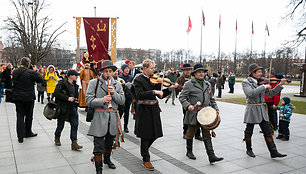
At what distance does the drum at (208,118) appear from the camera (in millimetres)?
4696

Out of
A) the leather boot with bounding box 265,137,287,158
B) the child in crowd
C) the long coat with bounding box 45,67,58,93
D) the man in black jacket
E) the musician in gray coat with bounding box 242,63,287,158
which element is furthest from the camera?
the long coat with bounding box 45,67,58,93

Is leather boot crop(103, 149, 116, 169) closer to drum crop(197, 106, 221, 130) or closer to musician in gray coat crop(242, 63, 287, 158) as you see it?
drum crop(197, 106, 221, 130)

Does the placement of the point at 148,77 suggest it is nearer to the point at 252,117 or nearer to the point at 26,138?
the point at 252,117

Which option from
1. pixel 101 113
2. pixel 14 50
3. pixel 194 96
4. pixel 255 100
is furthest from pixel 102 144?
pixel 14 50

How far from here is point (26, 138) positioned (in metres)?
6.66

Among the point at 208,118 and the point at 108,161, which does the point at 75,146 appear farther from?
the point at 208,118

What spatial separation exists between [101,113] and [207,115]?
2.01 metres

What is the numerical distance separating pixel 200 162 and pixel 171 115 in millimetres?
5589

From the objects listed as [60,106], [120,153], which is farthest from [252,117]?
[60,106]

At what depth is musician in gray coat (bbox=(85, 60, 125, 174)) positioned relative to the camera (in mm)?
4113

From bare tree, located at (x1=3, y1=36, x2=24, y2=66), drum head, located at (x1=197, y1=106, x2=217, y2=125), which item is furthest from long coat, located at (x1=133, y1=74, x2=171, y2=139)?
bare tree, located at (x1=3, y1=36, x2=24, y2=66)

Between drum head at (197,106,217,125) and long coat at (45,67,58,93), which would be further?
long coat at (45,67,58,93)

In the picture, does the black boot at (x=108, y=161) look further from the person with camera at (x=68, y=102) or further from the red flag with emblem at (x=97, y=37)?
the red flag with emblem at (x=97, y=37)

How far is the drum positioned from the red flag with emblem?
3.82m
